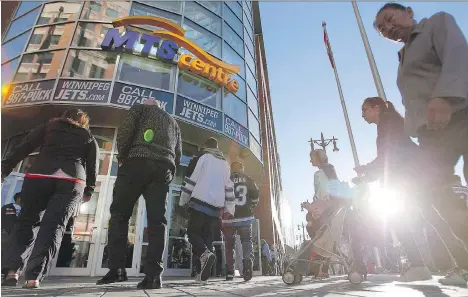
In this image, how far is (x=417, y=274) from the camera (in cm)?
247

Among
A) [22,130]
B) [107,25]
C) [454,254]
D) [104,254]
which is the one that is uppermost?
[107,25]

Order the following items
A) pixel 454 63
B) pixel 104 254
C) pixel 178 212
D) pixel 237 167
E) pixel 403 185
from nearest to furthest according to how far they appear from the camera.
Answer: pixel 454 63
pixel 403 185
pixel 237 167
pixel 104 254
pixel 178 212

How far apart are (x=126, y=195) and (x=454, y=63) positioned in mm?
2639

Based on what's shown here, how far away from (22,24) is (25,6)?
1.28 meters

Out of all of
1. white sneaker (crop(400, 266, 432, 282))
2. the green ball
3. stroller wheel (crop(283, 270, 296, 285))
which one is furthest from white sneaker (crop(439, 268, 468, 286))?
the green ball

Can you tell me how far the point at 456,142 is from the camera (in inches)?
67.7

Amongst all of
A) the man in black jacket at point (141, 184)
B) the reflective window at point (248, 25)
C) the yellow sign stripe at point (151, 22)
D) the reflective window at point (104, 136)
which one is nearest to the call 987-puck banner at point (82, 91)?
the reflective window at point (104, 136)

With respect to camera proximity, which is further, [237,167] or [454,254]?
[237,167]

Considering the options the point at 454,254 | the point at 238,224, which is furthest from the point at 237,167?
the point at 454,254

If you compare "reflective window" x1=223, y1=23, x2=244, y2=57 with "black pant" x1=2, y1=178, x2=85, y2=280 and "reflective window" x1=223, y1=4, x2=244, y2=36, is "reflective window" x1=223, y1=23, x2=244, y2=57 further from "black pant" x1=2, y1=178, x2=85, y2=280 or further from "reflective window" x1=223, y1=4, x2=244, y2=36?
"black pant" x1=2, y1=178, x2=85, y2=280

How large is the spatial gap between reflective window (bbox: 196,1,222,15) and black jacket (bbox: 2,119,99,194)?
1060 cm

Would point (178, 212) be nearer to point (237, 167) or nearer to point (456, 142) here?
point (237, 167)

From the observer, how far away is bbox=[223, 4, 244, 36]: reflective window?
12.6 metres

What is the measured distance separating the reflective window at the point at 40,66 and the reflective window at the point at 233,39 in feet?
20.1
